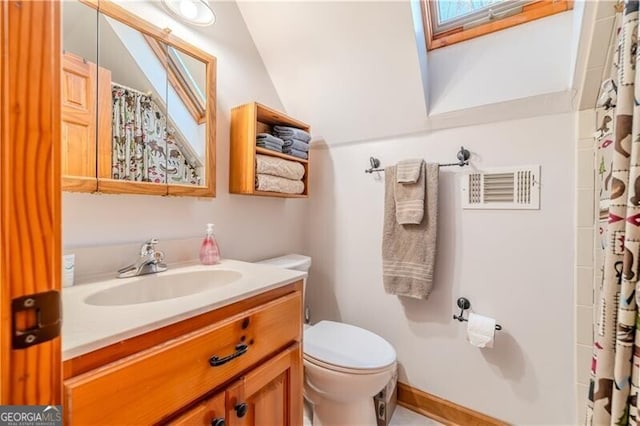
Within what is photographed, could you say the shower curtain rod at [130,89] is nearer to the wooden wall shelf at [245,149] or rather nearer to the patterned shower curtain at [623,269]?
the wooden wall shelf at [245,149]

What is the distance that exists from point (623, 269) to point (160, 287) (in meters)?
1.33

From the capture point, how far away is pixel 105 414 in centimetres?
56

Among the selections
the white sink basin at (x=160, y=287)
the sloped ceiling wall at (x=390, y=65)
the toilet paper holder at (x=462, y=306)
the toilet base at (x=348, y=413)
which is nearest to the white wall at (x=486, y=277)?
the toilet paper holder at (x=462, y=306)

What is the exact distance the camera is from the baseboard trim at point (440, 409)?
4.88ft

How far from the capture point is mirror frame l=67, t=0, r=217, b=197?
1028 mm

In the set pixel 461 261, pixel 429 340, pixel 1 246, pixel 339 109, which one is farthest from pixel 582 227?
pixel 1 246

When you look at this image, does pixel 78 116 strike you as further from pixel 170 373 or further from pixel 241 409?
pixel 241 409

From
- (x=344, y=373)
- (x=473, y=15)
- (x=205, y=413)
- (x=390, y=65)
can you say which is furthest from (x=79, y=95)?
(x=473, y=15)

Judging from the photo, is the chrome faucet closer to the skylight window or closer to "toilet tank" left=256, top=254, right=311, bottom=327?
"toilet tank" left=256, top=254, right=311, bottom=327

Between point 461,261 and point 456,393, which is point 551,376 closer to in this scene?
point 456,393

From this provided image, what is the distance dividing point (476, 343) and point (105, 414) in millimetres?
1449

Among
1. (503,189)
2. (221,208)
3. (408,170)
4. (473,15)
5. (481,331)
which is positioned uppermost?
(473,15)

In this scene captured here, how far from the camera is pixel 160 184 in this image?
3.90 feet

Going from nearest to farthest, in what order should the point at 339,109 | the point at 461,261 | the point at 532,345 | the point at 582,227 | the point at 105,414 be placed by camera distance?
the point at 105,414 < the point at 582,227 < the point at 532,345 < the point at 461,261 < the point at 339,109
